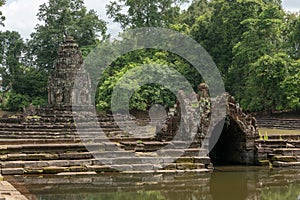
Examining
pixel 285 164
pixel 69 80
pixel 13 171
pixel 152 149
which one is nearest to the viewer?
pixel 13 171

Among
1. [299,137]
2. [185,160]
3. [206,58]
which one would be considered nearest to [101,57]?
[206,58]

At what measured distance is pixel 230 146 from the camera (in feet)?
60.2

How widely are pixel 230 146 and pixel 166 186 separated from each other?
6.68 meters

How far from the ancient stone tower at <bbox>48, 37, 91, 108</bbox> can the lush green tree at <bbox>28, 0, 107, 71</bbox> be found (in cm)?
2432

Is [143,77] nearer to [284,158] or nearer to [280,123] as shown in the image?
[280,123]

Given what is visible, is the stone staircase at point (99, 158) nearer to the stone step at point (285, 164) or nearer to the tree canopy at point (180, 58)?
the stone step at point (285, 164)

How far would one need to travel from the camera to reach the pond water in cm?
1096

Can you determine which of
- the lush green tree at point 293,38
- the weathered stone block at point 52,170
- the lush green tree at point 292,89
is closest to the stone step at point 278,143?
the weathered stone block at point 52,170

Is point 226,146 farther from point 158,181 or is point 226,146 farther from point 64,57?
point 64,57

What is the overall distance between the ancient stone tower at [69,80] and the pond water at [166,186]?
59.5 ft

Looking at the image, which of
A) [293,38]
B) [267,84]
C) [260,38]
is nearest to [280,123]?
[267,84]

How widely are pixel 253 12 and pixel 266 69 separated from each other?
7879 mm

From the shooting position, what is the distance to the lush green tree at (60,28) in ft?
183

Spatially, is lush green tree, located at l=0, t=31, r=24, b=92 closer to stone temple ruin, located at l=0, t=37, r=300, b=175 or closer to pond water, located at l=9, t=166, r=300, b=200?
stone temple ruin, located at l=0, t=37, r=300, b=175
